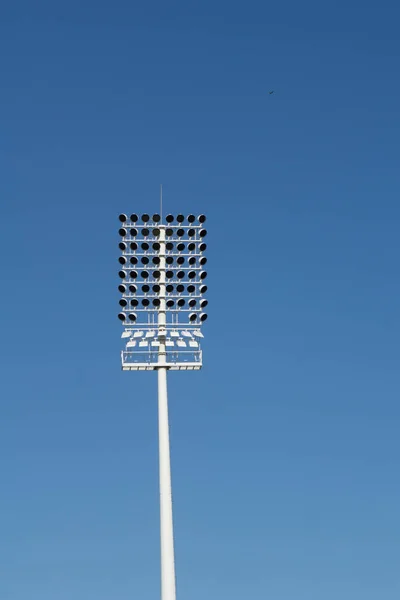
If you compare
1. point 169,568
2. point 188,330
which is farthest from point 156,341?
point 169,568

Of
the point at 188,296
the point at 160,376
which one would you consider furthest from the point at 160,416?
the point at 188,296

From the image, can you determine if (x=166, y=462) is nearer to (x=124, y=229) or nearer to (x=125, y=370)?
(x=125, y=370)

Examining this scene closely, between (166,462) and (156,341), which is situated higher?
(156,341)

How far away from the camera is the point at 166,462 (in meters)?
60.6

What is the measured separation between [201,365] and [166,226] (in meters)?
7.21

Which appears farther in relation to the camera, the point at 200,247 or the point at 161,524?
the point at 200,247

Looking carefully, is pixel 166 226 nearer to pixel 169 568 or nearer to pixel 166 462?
pixel 166 462

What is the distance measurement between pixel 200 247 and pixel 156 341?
16.8 ft

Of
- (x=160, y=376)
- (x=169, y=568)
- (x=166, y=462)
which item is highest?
(x=160, y=376)

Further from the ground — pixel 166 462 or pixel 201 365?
pixel 201 365

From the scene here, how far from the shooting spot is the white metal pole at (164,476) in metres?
58.3

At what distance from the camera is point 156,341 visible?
63.0 metres

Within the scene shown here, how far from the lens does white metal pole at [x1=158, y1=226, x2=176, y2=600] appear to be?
58344 millimetres

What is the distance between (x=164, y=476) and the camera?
60.4 m
